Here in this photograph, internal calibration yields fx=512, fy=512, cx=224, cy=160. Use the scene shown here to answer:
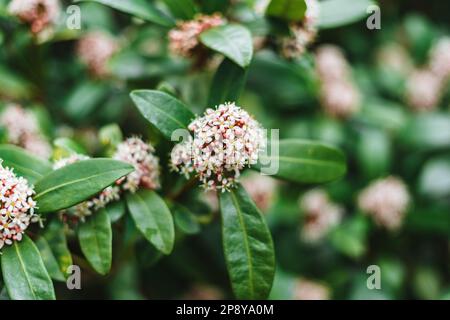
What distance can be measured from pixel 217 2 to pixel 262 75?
0.58 meters

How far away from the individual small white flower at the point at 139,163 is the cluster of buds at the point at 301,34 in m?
0.65

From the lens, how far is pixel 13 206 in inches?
54.1

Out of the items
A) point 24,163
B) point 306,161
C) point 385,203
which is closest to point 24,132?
point 24,163

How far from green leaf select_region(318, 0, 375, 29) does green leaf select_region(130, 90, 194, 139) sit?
79cm

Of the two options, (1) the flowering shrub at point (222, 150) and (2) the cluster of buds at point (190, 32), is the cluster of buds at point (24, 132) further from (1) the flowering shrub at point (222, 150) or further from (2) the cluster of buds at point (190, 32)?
(2) the cluster of buds at point (190, 32)

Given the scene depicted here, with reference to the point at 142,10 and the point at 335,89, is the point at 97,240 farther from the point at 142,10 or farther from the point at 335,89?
the point at 335,89

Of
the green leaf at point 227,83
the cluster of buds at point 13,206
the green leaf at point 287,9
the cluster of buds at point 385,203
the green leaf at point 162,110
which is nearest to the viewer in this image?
the cluster of buds at point 13,206

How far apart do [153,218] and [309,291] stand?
1007 millimetres

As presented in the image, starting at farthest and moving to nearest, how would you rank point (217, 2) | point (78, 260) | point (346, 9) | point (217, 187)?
point (346, 9) < point (217, 2) < point (78, 260) < point (217, 187)

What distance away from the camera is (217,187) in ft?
4.89

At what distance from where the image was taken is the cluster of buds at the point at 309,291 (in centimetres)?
221

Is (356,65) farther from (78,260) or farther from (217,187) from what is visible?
(78,260)

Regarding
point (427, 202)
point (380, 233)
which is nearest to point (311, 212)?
point (380, 233)

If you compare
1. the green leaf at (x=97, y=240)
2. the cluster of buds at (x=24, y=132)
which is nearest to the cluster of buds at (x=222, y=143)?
the green leaf at (x=97, y=240)
